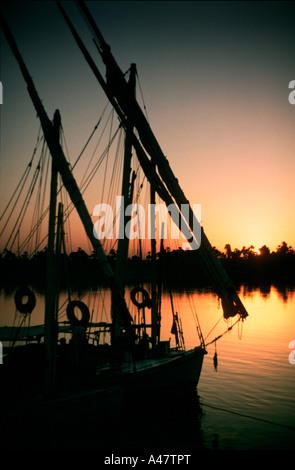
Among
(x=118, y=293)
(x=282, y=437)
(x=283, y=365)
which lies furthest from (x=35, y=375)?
(x=283, y=365)

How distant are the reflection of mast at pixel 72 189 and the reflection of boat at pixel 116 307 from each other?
0.13 feet

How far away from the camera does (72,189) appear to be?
656 inches

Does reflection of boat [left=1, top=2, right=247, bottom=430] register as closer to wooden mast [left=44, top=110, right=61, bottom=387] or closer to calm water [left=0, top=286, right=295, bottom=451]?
wooden mast [left=44, top=110, right=61, bottom=387]

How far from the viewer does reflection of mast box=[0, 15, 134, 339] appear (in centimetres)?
1611

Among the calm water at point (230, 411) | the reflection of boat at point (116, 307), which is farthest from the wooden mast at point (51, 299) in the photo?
the calm water at point (230, 411)

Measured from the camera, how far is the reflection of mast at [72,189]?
16.1m

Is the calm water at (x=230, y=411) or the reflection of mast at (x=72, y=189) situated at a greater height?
the reflection of mast at (x=72, y=189)

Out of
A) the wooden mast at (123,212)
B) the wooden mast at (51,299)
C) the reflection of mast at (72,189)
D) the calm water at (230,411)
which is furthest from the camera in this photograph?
the wooden mast at (123,212)

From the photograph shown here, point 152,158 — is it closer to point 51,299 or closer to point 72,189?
point 72,189

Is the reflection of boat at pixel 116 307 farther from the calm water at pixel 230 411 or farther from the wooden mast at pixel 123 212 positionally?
the calm water at pixel 230 411

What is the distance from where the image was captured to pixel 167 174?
22.1 meters

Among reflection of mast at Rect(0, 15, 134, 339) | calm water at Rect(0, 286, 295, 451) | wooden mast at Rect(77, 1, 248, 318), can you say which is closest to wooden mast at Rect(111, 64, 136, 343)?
wooden mast at Rect(77, 1, 248, 318)
